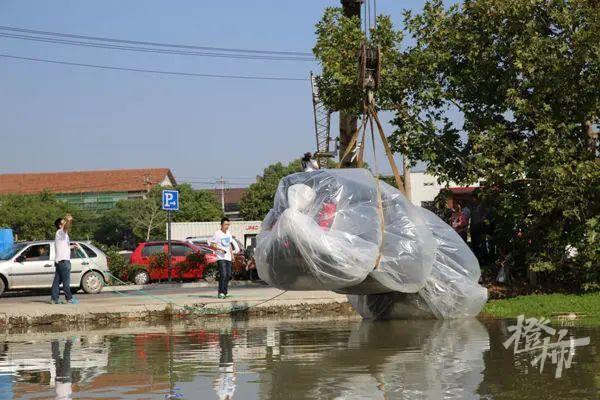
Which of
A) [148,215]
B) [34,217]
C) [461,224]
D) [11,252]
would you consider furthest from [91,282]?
[34,217]

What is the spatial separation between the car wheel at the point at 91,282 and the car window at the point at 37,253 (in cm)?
114

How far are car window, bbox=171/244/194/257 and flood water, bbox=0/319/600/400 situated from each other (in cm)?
1616

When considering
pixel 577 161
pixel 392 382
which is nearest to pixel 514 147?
pixel 577 161

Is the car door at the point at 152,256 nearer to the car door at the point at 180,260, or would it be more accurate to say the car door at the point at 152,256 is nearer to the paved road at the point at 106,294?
the car door at the point at 180,260

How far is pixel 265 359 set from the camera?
30.3 ft

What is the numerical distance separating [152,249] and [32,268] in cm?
722

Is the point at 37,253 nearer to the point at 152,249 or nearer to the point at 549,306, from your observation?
the point at 152,249

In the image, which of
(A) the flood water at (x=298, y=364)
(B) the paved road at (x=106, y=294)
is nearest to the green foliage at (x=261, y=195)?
(B) the paved road at (x=106, y=294)

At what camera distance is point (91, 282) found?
2211 cm

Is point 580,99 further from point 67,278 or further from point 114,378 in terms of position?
point 114,378

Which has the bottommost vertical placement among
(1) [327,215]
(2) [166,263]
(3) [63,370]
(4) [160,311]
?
(3) [63,370]

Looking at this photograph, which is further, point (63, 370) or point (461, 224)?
point (461, 224)

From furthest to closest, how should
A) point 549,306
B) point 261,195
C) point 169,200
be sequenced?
point 261,195 < point 169,200 < point 549,306

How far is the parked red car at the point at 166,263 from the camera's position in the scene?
89.0 ft
